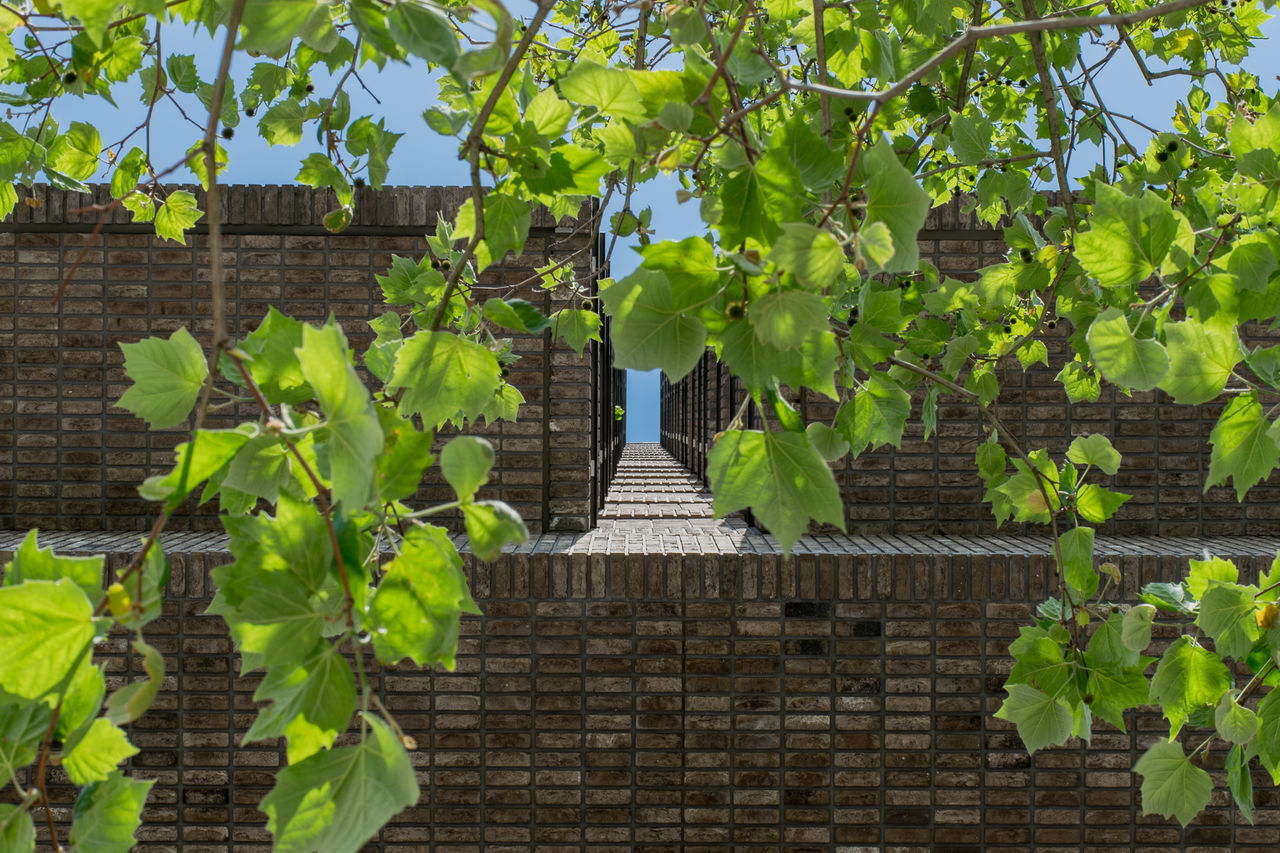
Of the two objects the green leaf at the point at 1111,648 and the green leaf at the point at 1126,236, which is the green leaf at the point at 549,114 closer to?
the green leaf at the point at 1126,236

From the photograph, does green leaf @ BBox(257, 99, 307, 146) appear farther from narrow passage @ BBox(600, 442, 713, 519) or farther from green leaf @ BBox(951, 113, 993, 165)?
narrow passage @ BBox(600, 442, 713, 519)

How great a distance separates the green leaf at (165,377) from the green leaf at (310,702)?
0.30 meters

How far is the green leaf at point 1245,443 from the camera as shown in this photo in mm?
1005

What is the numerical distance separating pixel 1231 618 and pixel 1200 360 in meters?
0.48

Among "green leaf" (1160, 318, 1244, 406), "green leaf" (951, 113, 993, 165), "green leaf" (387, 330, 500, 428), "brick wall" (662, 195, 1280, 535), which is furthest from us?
"brick wall" (662, 195, 1280, 535)

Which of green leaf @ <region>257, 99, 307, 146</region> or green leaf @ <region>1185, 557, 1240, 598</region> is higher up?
green leaf @ <region>257, 99, 307, 146</region>

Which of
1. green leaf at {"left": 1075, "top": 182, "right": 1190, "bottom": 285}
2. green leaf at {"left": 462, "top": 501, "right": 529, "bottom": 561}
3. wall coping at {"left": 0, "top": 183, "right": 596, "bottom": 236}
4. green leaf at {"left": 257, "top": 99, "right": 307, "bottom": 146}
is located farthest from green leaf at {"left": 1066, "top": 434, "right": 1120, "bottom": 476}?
wall coping at {"left": 0, "top": 183, "right": 596, "bottom": 236}

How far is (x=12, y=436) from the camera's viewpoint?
4.12m

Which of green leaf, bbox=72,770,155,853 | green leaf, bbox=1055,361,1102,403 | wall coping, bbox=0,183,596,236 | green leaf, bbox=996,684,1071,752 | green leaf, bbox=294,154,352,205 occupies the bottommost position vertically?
green leaf, bbox=996,684,1071,752

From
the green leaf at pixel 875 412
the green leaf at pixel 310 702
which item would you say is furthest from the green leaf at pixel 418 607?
the green leaf at pixel 875 412

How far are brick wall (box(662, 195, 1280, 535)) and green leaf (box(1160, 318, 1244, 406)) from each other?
3141 mm

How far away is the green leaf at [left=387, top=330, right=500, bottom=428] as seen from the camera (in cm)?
81

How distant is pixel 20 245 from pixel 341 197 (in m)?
4.05

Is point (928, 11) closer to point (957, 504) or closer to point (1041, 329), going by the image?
point (1041, 329)
